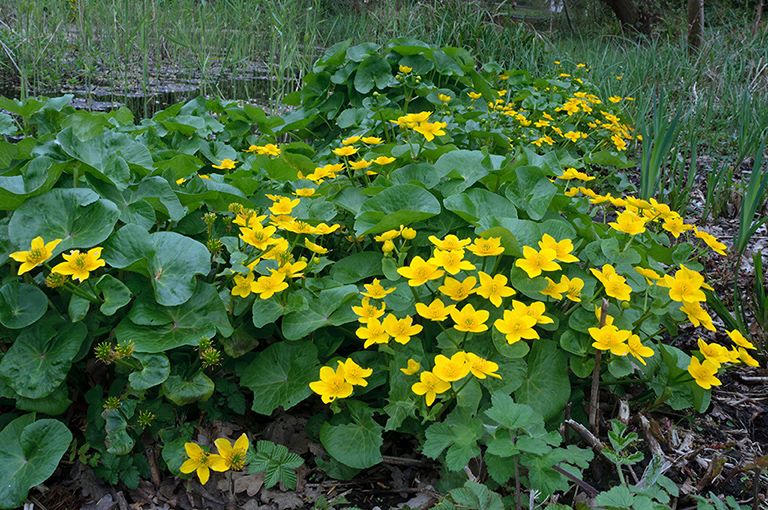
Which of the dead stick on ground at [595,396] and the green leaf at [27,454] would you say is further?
the dead stick on ground at [595,396]

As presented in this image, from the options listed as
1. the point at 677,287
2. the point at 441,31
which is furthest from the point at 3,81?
the point at 677,287

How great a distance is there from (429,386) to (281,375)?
0.43 m

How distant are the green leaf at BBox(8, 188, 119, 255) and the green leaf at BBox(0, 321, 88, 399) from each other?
0.68 feet

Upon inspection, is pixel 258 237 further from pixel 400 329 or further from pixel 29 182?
pixel 29 182

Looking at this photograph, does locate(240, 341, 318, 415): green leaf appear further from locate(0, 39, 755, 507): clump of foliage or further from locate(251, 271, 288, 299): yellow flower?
locate(251, 271, 288, 299): yellow flower

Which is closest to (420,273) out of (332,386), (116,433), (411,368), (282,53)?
(411,368)

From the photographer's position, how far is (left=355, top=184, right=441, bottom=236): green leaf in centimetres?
140

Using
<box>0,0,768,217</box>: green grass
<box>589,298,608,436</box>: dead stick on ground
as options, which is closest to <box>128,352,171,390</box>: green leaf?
<box>589,298,608,436</box>: dead stick on ground

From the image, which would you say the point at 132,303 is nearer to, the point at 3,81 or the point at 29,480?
the point at 29,480

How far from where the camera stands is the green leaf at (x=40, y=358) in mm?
1092

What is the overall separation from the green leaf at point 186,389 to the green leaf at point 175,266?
18cm

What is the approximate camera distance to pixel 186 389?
44.4 inches

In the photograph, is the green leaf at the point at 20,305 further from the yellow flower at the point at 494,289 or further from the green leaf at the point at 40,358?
the yellow flower at the point at 494,289

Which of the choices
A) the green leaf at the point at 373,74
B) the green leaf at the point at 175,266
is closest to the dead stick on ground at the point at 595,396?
the green leaf at the point at 175,266
